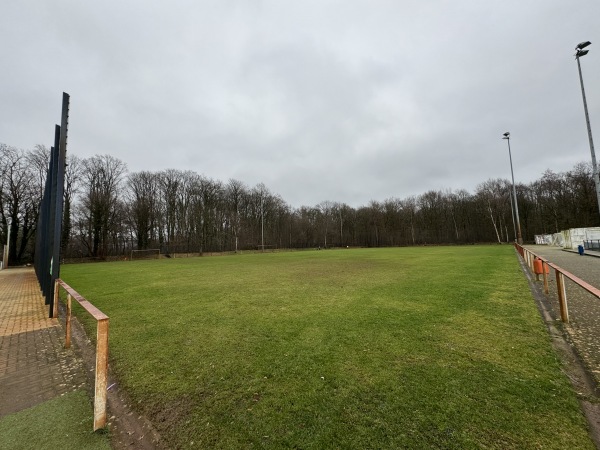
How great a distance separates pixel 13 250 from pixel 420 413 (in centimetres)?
5151

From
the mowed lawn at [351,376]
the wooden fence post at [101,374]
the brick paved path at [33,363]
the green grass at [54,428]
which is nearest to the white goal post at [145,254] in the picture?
the brick paved path at [33,363]

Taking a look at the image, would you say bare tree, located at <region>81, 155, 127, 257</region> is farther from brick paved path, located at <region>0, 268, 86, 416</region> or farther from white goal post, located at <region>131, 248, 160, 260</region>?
brick paved path, located at <region>0, 268, 86, 416</region>

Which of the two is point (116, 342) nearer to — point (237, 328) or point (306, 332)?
point (237, 328)

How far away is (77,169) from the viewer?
43.9 m

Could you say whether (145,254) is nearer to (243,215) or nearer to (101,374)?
(243,215)

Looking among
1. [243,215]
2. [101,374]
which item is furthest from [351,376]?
[243,215]

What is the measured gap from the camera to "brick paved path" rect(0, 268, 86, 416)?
11.3ft

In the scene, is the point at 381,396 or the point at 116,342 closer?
the point at 381,396

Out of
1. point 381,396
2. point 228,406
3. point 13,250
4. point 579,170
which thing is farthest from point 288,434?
point 579,170

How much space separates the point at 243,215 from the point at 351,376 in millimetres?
61113

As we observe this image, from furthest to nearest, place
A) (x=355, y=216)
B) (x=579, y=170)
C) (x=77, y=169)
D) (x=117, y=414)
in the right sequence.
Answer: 1. (x=355, y=216)
2. (x=579, y=170)
3. (x=77, y=169)
4. (x=117, y=414)

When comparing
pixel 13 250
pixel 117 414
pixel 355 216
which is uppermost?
pixel 355 216

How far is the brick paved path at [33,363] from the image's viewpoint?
345cm

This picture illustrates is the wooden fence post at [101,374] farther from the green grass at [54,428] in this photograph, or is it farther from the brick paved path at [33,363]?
the brick paved path at [33,363]
